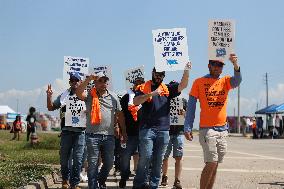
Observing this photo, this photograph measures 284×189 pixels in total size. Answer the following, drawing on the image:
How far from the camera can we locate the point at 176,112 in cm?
1030

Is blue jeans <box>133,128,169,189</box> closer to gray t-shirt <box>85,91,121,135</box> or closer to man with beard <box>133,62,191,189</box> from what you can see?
man with beard <box>133,62,191,189</box>

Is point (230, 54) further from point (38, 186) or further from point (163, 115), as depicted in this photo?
point (38, 186)

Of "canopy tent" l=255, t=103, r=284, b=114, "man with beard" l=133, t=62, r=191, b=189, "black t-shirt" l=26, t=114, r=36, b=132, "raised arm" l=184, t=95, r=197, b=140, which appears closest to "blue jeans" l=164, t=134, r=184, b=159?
"man with beard" l=133, t=62, r=191, b=189

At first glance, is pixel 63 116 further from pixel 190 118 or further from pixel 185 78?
pixel 190 118

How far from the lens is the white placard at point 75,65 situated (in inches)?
404

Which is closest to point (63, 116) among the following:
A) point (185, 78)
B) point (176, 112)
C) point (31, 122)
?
point (176, 112)

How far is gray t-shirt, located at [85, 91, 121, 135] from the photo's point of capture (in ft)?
28.0

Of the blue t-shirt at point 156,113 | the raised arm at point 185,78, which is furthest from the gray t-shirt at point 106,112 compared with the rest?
the raised arm at point 185,78

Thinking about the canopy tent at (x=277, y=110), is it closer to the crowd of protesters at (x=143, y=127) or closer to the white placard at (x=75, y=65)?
the crowd of protesters at (x=143, y=127)

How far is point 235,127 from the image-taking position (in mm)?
73500

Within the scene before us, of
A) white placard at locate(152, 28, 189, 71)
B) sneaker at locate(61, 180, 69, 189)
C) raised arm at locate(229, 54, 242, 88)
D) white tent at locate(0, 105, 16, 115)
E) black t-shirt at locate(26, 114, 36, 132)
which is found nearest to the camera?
raised arm at locate(229, 54, 242, 88)

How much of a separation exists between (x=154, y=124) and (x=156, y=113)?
6.7 inches

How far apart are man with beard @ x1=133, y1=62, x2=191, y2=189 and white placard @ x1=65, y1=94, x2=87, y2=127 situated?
126 cm

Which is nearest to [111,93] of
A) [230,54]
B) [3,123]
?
[230,54]
